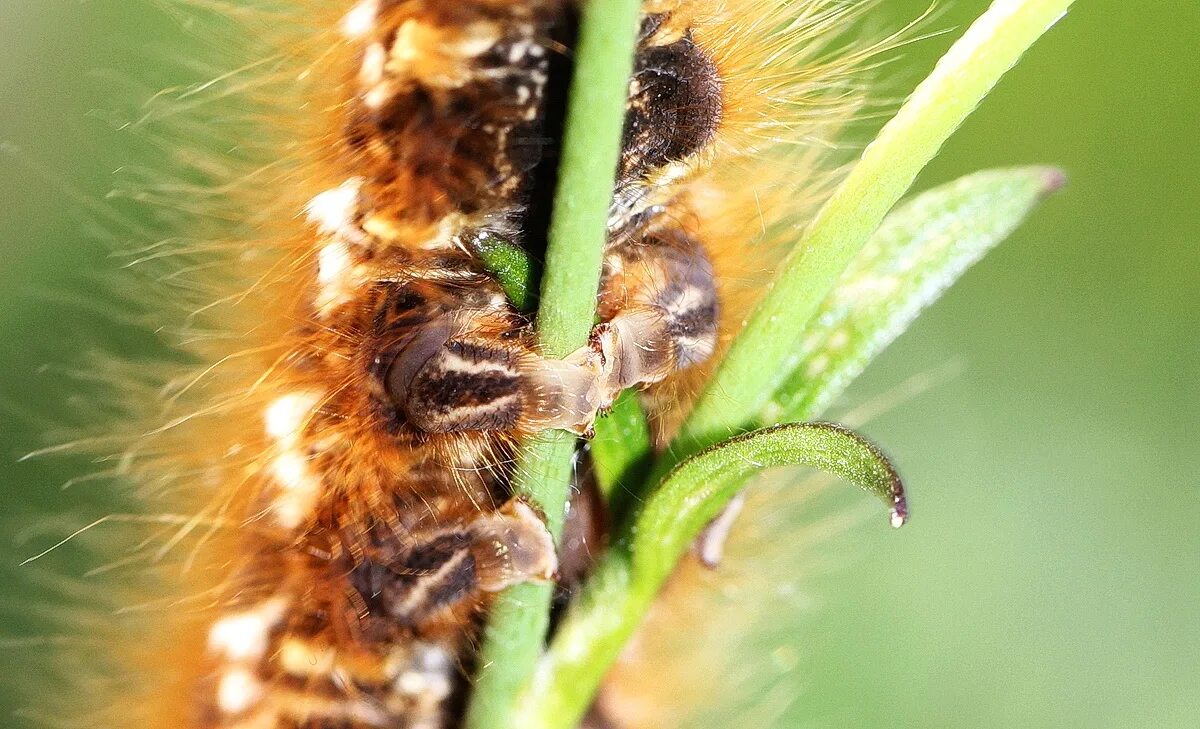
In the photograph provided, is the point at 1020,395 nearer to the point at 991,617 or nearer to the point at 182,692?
the point at 991,617

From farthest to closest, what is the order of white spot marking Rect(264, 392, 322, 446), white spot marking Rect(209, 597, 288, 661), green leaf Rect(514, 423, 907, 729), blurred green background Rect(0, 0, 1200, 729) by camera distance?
blurred green background Rect(0, 0, 1200, 729), white spot marking Rect(209, 597, 288, 661), white spot marking Rect(264, 392, 322, 446), green leaf Rect(514, 423, 907, 729)

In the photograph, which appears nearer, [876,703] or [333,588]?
[333,588]

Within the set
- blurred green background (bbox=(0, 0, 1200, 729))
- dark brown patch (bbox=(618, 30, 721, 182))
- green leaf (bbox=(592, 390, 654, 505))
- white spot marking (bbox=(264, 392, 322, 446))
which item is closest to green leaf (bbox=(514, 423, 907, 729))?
green leaf (bbox=(592, 390, 654, 505))

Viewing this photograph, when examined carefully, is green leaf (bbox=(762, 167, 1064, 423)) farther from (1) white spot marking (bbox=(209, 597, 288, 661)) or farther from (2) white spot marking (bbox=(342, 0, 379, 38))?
(1) white spot marking (bbox=(209, 597, 288, 661))

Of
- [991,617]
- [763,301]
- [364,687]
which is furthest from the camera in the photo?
[991,617]

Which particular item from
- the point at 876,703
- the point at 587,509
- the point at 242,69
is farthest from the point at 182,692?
the point at 876,703

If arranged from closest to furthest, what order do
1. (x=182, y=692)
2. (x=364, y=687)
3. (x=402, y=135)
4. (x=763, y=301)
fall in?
(x=763, y=301), (x=402, y=135), (x=364, y=687), (x=182, y=692)

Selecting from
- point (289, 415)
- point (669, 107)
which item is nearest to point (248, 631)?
point (289, 415)
